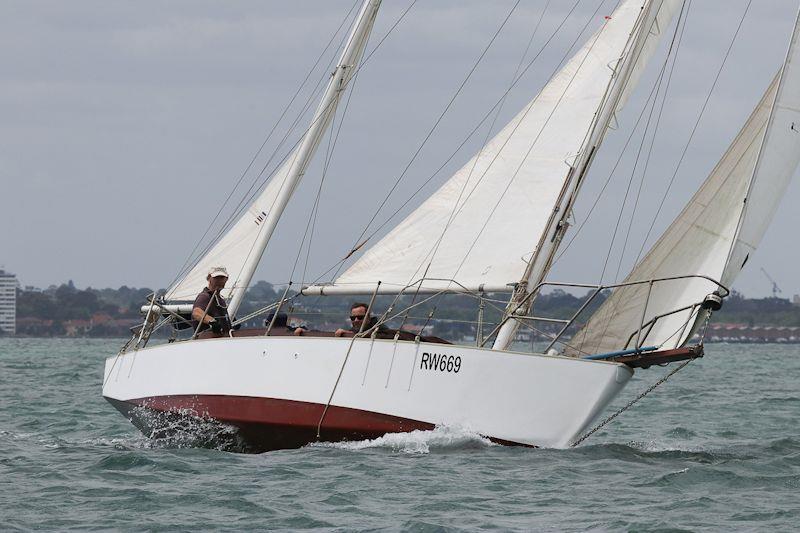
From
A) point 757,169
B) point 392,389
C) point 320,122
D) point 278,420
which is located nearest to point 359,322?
point 392,389

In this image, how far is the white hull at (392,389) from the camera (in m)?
13.6

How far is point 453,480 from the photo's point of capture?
12.2m

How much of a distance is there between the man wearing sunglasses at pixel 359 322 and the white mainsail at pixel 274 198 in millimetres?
2724

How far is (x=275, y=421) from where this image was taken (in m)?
14.6

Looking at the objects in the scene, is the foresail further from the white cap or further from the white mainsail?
the white cap

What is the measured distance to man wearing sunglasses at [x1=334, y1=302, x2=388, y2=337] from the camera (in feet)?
47.9

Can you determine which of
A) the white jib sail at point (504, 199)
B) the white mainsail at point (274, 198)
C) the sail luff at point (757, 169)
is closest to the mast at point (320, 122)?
the white mainsail at point (274, 198)

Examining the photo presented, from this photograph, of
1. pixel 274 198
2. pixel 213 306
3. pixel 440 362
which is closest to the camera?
pixel 440 362

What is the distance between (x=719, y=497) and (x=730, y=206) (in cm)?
337

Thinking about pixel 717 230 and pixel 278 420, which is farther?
pixel 278 420

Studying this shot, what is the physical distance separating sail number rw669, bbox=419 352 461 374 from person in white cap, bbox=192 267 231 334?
2.90 m

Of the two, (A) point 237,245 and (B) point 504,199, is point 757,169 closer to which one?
(B) point 504,199

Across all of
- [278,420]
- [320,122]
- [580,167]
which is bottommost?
[278,420]

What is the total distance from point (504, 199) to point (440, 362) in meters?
2.50
